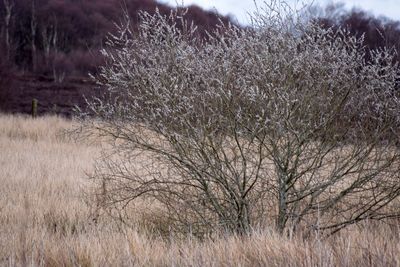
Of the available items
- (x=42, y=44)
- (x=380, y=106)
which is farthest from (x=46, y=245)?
(x=42, y=44)

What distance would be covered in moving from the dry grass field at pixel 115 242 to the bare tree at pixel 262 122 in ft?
1.57

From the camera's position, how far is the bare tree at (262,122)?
5.45 meters

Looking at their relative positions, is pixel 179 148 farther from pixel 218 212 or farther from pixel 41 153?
pixel 41 153

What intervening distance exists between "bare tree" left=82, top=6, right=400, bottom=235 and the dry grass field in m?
0.48

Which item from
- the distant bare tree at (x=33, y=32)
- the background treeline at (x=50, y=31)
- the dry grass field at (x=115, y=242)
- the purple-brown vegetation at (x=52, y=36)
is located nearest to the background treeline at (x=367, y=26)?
the dry grass field at (x=115, y=242)

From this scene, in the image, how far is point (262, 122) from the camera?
211 inches

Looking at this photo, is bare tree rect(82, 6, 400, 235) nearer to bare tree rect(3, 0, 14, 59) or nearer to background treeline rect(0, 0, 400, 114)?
background treeline rect(0, 0, 400, 114)

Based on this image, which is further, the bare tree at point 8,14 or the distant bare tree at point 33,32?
the bare tree at point 8,14

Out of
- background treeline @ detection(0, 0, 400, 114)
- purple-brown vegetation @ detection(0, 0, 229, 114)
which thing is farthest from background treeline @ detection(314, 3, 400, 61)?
purple-brown vegetation @ detection(0, 0, 229, 114)

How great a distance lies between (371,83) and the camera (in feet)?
18.6

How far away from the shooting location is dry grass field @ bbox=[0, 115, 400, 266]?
3678 mm

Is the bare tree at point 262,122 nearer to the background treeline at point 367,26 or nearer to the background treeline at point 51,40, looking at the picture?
the background treeline at point 367,26

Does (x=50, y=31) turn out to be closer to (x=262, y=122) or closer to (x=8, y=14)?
(x=8, y=14)

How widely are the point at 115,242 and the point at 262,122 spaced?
1733 mm
